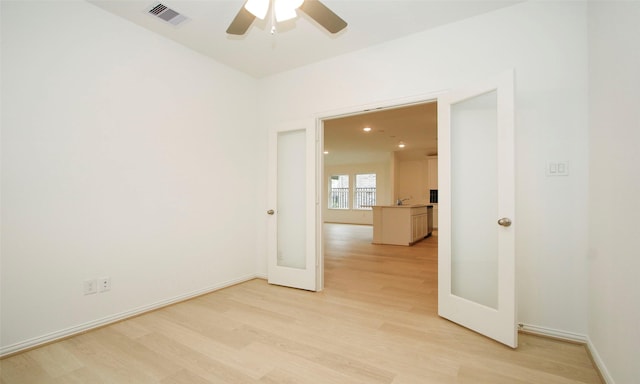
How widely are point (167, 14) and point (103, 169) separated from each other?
153cm

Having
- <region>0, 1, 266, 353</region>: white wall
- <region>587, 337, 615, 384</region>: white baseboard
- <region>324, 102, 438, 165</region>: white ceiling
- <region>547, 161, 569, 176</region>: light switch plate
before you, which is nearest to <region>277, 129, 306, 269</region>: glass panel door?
<region>0, 1, 266, 353</region>: white wall

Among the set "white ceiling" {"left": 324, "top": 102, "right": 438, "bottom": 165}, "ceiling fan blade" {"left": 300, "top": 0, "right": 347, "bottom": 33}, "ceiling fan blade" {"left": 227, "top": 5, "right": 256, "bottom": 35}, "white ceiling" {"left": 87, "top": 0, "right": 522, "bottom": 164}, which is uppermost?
"white ceiling" {"left": 87, "top": 0, "right": 522, "bottom": 164}

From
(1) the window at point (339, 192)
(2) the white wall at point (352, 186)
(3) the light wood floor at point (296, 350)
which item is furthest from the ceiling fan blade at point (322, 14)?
(1) the window at point (339, 192)

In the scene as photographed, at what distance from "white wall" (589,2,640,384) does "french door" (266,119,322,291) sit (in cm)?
247

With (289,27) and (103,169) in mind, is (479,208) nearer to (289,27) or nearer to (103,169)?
(289,27)

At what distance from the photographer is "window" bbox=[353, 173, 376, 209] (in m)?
12.4

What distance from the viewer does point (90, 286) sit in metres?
2.45

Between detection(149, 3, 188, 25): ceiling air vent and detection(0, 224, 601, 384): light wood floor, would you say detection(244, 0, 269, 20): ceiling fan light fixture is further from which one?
detection(0, 224, 601, 384): light wood floor

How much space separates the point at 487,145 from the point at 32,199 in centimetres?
364

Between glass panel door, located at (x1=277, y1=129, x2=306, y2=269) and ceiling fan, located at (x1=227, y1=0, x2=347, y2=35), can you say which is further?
glass panel door, located at (x1=277, y1=129, x2=306, y2=269)

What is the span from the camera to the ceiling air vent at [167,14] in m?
2.54

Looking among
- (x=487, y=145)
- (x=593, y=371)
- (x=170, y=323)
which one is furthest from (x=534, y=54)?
(x=170, y=323)

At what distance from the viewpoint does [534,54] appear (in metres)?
2.38

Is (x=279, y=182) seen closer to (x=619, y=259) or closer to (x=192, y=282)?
(x=192, y=282)
